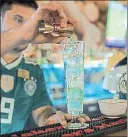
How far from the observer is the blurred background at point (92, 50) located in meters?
1.47

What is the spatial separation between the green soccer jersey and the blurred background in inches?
2.9

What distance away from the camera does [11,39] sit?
4.33ft

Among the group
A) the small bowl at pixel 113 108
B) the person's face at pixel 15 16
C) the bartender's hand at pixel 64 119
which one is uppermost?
the person's face at pixel 15 16

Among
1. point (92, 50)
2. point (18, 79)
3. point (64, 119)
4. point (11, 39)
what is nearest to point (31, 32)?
point (11, 39)

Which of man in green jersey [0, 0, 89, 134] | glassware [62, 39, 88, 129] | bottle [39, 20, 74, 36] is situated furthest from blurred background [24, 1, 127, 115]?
glassware [62, 39, 88, 129]

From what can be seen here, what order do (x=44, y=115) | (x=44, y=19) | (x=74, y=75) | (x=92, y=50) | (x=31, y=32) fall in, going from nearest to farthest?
(x=74, y=75), (x=44, y=19), (x=31, y=32), (x=44, y=115), (x=92, y=50)

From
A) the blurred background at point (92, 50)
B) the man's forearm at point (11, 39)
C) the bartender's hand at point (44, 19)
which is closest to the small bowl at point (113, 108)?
the blurred background at point (92, 50)

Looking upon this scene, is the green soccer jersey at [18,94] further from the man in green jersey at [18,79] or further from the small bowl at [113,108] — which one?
Answer: the small bowl at [113,108]

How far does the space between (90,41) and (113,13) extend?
Answer: 0.91 feet

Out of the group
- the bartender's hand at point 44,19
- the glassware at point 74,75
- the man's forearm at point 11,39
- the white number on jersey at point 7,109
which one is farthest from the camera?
the white number on jersey at point 7,109

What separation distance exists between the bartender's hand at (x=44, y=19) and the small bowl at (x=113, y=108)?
355 millimetres

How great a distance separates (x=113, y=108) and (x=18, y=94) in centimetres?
54

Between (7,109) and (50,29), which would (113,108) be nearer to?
(50,29)

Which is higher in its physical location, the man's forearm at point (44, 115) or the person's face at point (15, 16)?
the person's face at point (15, 16)
